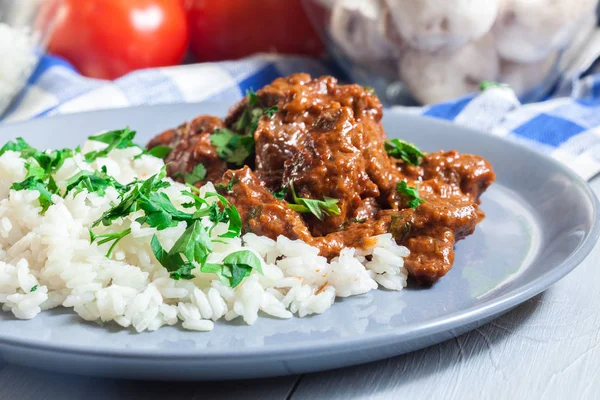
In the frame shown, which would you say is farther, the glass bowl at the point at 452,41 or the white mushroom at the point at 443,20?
the glass bowl at the point at 452,41

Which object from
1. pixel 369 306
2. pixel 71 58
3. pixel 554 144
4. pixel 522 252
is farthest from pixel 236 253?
pixel 71 58

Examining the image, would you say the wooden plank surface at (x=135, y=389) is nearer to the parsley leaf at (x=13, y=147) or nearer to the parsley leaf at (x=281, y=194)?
the parsley leaf at (x=281, y=194)

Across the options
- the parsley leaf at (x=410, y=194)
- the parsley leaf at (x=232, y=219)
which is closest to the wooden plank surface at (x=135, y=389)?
the parsley leaf at (x=232, y=219)

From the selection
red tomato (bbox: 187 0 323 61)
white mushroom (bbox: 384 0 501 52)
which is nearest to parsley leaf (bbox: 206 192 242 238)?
white mushroom (bbox: 384 0 501 52)

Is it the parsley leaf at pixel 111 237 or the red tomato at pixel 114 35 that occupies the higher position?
the parsley leaf at pixel 111 237

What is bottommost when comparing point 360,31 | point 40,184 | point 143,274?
point 360,31

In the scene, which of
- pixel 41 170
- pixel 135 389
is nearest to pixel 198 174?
pixel 41 170

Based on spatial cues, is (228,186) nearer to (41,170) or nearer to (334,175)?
(334,175)
